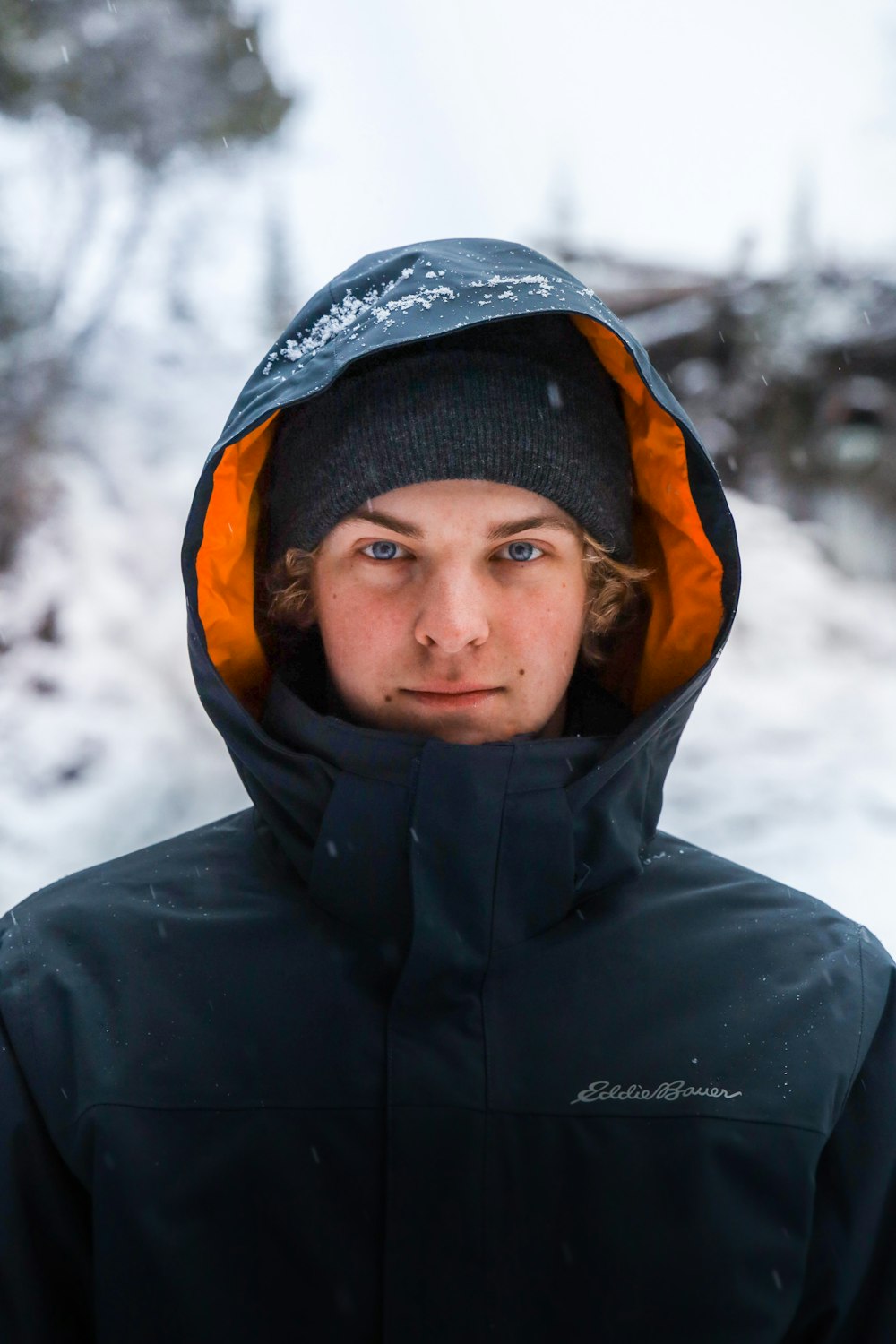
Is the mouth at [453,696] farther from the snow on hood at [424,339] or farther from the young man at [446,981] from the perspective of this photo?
the snow on hood at [424,339]

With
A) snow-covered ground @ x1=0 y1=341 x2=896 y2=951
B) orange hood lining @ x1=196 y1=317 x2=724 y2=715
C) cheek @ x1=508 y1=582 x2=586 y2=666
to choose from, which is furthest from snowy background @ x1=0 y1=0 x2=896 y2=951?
cheek @ x1=508 y1=582 x2=586 y2=666

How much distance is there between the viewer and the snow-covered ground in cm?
355

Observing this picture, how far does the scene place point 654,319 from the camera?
538 centimetres

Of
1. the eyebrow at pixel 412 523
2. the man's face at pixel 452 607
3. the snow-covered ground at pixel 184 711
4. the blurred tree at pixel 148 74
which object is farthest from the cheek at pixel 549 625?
the blurred tree at pixel 148 74

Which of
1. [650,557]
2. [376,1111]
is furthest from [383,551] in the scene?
[376,1111]

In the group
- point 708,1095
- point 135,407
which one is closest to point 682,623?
point 708,1095

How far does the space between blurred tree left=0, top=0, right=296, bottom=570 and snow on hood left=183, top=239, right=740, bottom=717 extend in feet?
12.3

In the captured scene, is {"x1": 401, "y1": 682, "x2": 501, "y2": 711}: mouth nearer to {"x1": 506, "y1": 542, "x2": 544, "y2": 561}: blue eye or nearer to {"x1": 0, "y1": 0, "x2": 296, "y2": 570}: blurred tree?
{"x1": 506, "y1": 542, "x2": 544, "y2": 561}: blue eye

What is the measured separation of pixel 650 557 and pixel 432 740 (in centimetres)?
65

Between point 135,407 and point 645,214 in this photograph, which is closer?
point 135,407

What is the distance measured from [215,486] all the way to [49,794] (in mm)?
2726

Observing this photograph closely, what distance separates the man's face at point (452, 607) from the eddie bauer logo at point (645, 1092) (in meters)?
0.49

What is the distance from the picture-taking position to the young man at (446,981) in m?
1.18

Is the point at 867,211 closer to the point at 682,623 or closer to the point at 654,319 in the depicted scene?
the point at 654,319
